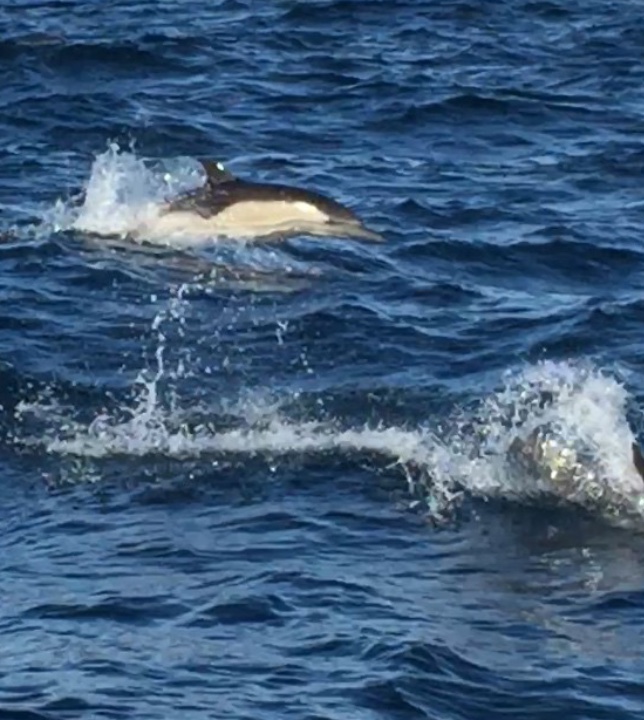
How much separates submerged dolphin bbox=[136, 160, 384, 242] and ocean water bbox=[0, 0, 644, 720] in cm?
15

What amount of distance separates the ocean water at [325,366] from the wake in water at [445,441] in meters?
0.02

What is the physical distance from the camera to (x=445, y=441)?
1508cm

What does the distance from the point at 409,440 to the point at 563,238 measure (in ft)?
16.9

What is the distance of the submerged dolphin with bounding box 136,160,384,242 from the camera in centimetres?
1962

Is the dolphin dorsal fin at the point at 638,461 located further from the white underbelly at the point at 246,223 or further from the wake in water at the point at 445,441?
the white underbelly at the point at 246,223

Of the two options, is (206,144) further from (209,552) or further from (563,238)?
(209,552)

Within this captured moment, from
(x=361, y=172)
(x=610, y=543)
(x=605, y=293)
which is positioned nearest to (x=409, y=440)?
(x=610, y=543)

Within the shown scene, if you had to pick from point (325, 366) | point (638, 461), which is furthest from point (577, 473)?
point (325, 366)

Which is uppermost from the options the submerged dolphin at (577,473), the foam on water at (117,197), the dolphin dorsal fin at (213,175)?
the dolphin dorsal fin at (213,175)

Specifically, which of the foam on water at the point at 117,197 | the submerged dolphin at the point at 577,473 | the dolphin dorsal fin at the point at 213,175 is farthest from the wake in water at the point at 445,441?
the foam on water at the point at 117,197

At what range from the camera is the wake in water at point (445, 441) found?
566 inches

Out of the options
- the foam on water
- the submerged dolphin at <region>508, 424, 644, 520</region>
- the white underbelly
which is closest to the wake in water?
the submerged dolphin at <region>508, 424, 644, 520</region>

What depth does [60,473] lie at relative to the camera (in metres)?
14.5

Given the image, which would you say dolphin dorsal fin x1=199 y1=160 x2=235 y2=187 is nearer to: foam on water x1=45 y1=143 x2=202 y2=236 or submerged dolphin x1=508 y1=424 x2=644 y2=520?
foam on water x1=45 y1=143 x2=202 y2=236
